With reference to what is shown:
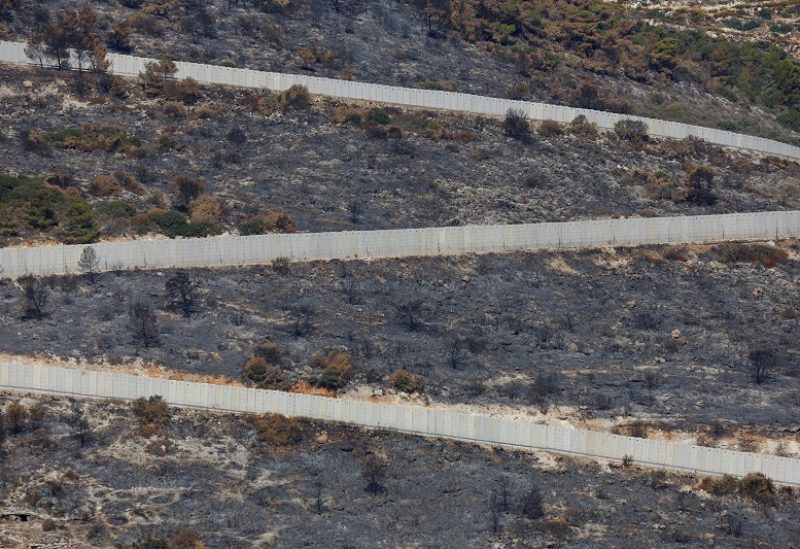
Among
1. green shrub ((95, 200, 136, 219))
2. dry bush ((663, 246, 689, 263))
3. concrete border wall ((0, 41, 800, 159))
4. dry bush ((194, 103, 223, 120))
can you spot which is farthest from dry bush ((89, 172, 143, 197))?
dry bush ((663, 246, 689, 263))

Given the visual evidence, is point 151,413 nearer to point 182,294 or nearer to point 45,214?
point 182,294

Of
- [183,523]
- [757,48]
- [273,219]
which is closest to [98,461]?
[183,523]

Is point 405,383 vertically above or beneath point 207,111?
beneath

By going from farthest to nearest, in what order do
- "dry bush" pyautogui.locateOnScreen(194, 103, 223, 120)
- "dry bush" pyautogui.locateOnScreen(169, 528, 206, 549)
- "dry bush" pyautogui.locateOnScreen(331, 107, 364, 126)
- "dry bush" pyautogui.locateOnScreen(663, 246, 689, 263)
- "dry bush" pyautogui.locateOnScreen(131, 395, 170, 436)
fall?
1. "dry bush" pyautogui.locateOnScreen(331, 107, 364, 126)
2. "dry bush" pyautogui.locateOnScreen(194, 103, 223, 120)
3. "dry bush" pyautogui.locateOnScreen(663, 246, 689, 263)
4. "dry bush" pyautogui.locateOnScreen(131, 395, 170, 436)
5. "dry bush" pyautogui.locateOnScreen(169, 528, 206, 549)

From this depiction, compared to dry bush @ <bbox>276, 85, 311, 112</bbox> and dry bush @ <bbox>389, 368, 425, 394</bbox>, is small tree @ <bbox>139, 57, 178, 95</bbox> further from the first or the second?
dry bush @ <bbox>389, 368, 425, 394</bbox>

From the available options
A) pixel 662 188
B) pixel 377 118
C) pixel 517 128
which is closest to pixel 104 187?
pixel 377 118

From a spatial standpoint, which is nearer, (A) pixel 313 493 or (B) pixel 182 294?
(A) pixel 313 493

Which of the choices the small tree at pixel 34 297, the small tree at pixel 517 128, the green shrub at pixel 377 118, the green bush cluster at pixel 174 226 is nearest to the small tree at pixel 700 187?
the small tree at pixel 517 128
